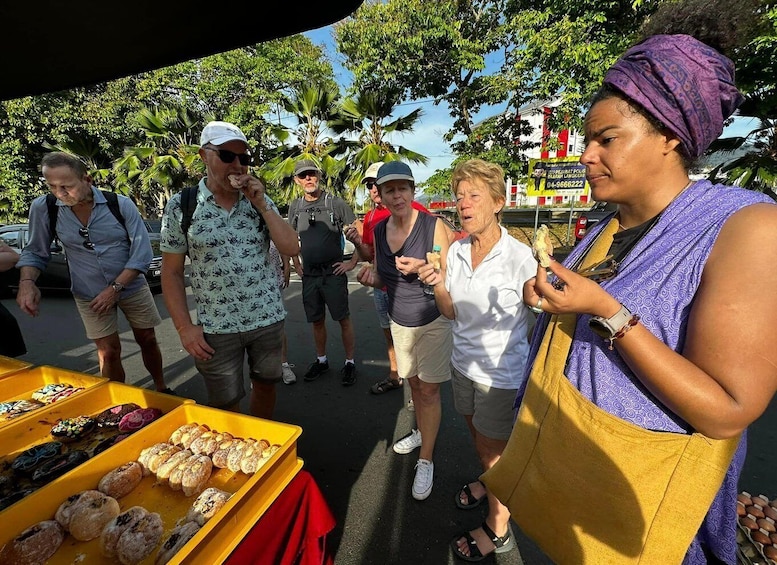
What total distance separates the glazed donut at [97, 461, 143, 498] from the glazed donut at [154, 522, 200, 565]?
361 mm

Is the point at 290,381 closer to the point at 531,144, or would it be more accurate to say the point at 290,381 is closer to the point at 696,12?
the point at 696,12

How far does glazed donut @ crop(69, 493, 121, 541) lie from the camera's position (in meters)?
1.08

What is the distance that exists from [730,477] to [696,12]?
1.27 m

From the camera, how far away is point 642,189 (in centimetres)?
93

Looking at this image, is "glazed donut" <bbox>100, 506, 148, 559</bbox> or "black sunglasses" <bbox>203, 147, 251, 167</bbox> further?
"black sunglasses" <bbox>203, 147, 251, 167</bbox>

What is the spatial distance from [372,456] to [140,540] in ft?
5.86

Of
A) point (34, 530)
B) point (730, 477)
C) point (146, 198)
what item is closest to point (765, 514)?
point (730, 477)

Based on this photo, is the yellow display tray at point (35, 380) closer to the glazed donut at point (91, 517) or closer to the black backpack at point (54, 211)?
the glazed donut at point (91, 517)

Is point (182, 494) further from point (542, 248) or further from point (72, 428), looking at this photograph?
point (542, 248)

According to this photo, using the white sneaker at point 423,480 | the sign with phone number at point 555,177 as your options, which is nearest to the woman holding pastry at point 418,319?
the white sneaker at point 423,480

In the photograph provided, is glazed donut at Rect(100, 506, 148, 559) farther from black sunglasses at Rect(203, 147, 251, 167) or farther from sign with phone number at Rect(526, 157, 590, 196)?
sign with phone number at Rect(526, 157, 590, 196)

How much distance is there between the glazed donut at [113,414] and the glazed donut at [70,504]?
453mm

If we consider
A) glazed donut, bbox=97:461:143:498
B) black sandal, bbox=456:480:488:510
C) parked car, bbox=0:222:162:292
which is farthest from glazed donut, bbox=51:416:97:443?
parked car, bbox=0:222:162:292

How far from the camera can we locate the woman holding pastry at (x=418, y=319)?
2227 mm
